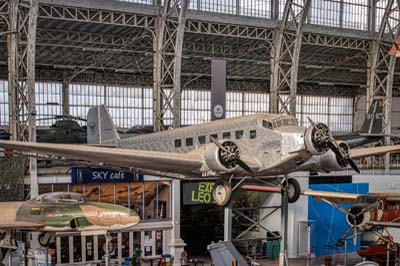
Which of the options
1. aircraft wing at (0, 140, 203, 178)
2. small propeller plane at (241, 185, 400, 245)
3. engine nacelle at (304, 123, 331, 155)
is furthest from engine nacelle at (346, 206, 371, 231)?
aircraft wing at (0, 140, 203, 178)

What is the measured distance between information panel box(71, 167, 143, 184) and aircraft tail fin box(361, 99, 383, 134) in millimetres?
15111

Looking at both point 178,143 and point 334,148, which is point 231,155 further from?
point 178,143

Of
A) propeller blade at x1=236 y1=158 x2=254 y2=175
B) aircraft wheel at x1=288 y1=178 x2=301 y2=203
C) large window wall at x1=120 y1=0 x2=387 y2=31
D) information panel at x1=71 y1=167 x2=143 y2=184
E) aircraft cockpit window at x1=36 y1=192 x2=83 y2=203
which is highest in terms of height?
large window wall at x1=120 y1=0 x2=387 y2=31

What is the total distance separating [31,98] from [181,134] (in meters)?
8.49

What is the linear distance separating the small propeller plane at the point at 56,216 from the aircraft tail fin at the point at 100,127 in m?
3.52

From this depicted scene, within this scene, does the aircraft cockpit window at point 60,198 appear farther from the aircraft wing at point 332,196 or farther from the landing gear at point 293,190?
the aircraft wing at point 332,196

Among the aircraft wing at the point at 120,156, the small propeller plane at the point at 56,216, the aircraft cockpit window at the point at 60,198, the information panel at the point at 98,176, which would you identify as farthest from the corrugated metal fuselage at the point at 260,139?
the information panel at the point at 98,176

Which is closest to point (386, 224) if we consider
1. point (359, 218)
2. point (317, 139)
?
point (359, 218)

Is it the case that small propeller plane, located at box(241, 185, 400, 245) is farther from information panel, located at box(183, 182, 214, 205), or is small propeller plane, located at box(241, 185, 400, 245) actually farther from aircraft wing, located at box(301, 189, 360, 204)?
information panel, located at box(183, 182, 214, 205)

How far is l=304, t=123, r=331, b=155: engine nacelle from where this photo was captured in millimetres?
15461

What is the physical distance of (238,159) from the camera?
15.9 metres

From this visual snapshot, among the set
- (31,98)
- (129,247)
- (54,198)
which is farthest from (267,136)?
(129,247)

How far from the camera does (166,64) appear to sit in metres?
28.2

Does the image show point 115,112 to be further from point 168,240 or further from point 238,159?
point 238,159
